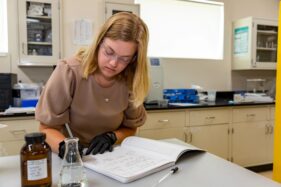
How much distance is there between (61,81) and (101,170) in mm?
443

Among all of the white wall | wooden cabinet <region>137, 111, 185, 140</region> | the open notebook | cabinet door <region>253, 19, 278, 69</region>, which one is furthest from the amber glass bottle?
cabinet door <region>253, 19, 278, 69</region>

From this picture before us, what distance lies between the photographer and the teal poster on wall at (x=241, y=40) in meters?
3.42

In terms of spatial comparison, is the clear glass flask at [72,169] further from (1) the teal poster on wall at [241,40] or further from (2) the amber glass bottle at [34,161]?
(1) the teal poster on wall at [241,40]

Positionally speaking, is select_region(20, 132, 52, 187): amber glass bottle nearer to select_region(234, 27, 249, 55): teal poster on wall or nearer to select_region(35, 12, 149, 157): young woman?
select_region(35, 12, 149, 157): young woman

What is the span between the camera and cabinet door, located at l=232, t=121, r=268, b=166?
3025 millimetres

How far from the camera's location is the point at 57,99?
1136 millimetres

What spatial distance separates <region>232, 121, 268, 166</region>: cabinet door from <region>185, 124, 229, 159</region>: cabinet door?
0.12m

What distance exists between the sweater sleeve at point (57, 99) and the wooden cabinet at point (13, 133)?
1146 mm

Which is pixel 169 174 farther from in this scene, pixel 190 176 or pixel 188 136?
pixel 188 136

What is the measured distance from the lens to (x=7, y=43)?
8.63 ft

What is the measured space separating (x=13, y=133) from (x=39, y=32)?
3.21 feet

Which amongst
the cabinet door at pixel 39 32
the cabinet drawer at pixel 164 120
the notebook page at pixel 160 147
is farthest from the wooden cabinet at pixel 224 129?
the notebook page at pixel 160 147

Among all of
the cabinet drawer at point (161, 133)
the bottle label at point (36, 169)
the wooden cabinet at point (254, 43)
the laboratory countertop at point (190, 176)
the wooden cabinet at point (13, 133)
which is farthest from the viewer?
the wooden cabinet at point (254, 43)

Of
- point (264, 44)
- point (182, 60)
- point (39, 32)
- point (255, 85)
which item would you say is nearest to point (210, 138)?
point (182, 60)
